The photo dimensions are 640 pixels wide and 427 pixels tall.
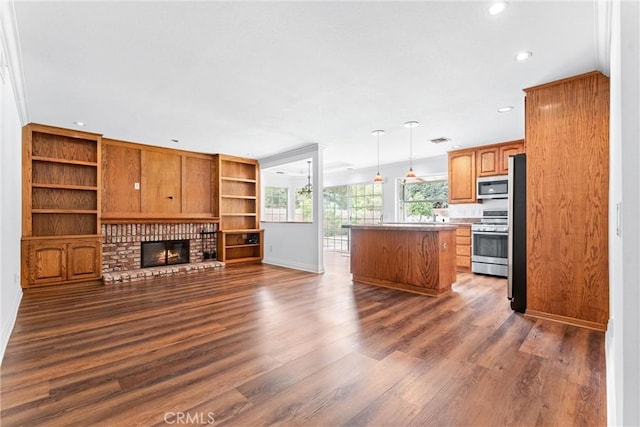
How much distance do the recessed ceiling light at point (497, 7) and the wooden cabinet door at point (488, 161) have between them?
162 inches

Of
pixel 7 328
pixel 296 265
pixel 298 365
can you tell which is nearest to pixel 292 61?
pixel 298 365

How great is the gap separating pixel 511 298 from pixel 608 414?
1923 mm

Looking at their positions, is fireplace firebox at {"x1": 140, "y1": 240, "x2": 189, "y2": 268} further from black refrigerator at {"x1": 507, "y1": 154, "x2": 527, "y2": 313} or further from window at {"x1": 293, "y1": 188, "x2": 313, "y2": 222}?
black refrigerator at {"x1": 507, "y1": 154, "x2": 527, "y2": 313}

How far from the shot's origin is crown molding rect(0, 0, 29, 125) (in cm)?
204

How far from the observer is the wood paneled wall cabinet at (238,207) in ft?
21.8

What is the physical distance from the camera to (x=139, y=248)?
571 centimetres

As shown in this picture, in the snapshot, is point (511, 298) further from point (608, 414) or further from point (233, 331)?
point (233, 331)

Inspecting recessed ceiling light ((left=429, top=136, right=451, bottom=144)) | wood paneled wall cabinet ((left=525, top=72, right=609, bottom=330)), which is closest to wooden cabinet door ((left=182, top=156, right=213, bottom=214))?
recessed ceiling light ((left=429, top=136, right=451, bottom=144))

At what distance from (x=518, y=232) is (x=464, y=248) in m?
2.56

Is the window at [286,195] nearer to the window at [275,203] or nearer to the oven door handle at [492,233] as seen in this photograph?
the window at [275,203]

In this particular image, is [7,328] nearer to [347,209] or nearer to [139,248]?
[139,248]

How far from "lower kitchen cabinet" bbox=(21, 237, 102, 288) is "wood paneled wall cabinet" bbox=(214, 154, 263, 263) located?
222 cm

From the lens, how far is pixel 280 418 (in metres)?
1.58

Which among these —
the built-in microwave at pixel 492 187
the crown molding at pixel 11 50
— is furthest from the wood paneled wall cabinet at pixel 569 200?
the crown molding at pixel 11 50
